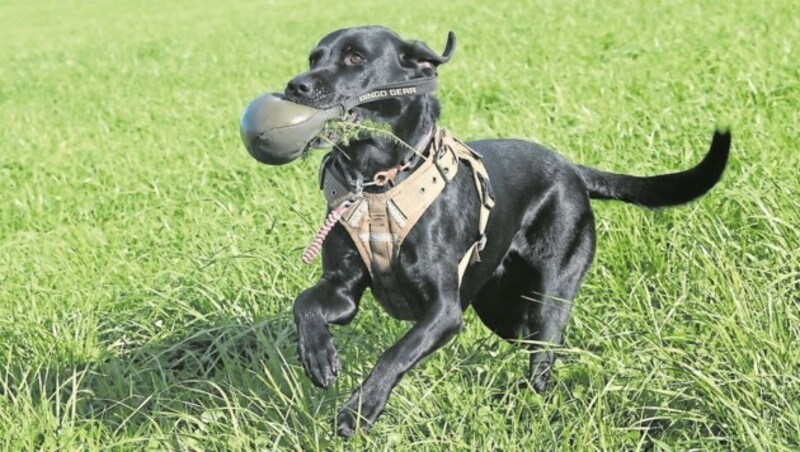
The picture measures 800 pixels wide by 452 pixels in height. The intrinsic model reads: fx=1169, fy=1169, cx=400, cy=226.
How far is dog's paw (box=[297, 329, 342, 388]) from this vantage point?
3.33 meters

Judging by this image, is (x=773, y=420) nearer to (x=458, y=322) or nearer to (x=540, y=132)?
(x=458, y=322)

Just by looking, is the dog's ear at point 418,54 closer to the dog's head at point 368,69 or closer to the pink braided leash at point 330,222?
the dog's head at point 368,69

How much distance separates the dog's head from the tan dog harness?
0.63 feet

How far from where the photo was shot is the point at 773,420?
3039 millimetres

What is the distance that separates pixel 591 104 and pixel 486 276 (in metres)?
4.01

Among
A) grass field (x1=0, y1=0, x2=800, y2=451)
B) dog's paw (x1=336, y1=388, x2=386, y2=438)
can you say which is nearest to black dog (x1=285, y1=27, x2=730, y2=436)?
dog's paw (x1=336, y1=388, x2=386, y2=438)

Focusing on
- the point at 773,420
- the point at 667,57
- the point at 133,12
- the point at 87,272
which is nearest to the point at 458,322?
the point at 773,420

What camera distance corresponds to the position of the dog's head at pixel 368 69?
3.67m

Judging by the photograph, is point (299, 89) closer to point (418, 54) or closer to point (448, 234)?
point (418, 54)

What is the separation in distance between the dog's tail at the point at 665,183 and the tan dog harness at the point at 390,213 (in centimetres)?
103

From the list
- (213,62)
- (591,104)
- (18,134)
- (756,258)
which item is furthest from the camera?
(213,62)

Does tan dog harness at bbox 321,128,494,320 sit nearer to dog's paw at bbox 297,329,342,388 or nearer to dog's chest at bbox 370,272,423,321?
dog's chest at bbox 370,272,423,321

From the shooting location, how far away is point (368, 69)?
3770 mm

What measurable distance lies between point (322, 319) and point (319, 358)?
0.18 m
